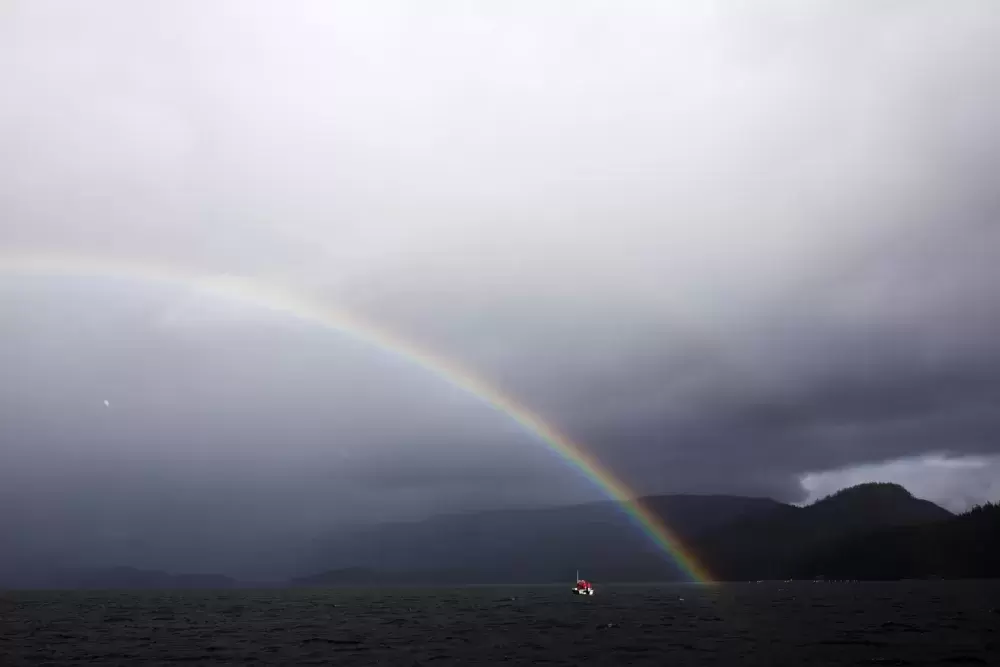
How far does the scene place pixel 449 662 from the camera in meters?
66.5

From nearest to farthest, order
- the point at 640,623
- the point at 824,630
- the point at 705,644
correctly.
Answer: the point at 705,644
the point at 824,630
the point at 640,623

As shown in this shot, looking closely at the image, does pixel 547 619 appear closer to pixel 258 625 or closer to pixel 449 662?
pixel 258 625

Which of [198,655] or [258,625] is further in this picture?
[258,625]

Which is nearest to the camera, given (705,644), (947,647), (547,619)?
(947,647)

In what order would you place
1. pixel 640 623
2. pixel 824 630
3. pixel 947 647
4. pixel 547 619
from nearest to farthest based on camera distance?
pixel 947 647
pixel 824 630
pixel 640 623
pixel 547 619

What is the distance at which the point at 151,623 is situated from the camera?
132m

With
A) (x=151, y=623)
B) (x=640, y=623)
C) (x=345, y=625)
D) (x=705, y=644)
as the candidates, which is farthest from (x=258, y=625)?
(x=705, y=644)

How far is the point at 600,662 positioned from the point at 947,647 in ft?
120

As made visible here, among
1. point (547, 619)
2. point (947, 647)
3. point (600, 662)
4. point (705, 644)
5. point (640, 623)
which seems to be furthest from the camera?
point (547, 619)

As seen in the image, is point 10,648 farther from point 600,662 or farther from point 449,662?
point 600,662

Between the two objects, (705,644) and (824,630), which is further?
(824,630)

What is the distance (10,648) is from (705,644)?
80.3m

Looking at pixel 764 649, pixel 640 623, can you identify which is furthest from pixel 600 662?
pixel 640 623

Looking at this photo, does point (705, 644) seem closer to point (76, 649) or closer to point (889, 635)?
point (889, 635)
